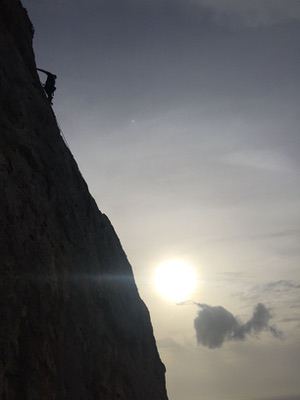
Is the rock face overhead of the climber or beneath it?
beneath

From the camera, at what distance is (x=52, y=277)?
16766 millimetres

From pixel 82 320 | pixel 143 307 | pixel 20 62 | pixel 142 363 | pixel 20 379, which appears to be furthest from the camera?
pixel 143 307

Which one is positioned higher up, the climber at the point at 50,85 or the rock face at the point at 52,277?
the climber at the point at 50,85

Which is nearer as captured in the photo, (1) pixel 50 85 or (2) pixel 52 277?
(2) pixel 52 277

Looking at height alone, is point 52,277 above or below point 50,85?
below

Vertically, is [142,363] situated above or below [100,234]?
below

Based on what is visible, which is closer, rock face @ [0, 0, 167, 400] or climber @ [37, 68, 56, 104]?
rock face @ [0, 0, 167, 400]

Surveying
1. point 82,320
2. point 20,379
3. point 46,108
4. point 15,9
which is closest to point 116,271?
point 82,320

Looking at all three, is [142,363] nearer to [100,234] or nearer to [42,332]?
[100,234]

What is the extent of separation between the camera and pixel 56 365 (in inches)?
631

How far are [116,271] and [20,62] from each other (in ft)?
41.9

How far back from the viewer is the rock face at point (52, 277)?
14.7m

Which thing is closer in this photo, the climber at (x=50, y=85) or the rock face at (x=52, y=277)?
the rock face at (x=52, y=277)

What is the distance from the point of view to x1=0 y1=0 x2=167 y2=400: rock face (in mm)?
14680
